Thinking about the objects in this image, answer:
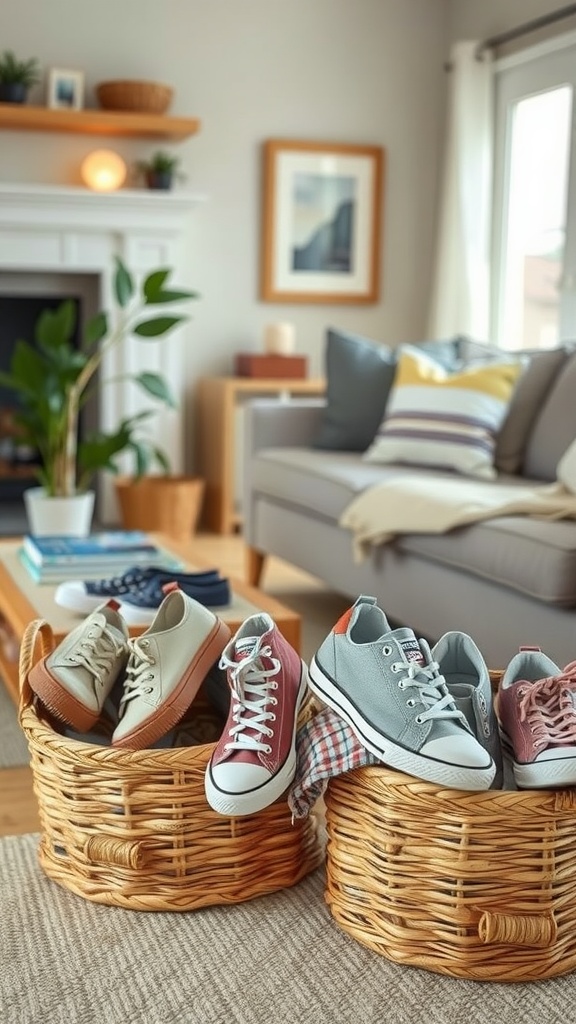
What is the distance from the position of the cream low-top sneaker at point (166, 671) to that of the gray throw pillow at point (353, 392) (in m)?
2.23

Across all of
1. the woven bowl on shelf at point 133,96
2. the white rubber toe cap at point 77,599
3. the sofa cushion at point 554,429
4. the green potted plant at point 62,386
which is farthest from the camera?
the woven bowl on shelf at point 133,96

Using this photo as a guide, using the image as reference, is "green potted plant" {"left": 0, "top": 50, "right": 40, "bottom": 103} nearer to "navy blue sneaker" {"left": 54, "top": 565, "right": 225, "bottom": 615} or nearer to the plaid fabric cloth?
"navy blue sneaker" {"left": 54, "top": 565, "right": 225, "bottom": 615}

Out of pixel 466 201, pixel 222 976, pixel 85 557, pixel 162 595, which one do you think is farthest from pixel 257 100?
pixel 222 976

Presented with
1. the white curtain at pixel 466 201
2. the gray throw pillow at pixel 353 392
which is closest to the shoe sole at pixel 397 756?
the gray throw pillow at pixel 353 392

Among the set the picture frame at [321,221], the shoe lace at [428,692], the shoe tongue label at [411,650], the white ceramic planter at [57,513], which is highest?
the picture frame at [321,221]

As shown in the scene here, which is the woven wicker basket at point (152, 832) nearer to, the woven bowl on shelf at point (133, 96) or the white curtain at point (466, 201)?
A: the woven bowl on shelf at point (133, 96)

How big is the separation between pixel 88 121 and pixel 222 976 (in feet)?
13.4

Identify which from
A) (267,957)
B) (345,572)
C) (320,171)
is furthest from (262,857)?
(320,171)

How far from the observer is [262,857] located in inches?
68.6

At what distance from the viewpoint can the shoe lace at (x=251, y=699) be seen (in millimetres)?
1600

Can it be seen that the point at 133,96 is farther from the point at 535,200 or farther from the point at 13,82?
the point at 535,200

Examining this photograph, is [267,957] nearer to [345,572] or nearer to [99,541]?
Answer: [99,541]

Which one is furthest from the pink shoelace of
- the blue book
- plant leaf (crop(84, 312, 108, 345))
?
plant leaf (crop(84, 312, 108, 345))

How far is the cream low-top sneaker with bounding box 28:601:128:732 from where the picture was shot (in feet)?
5.74
